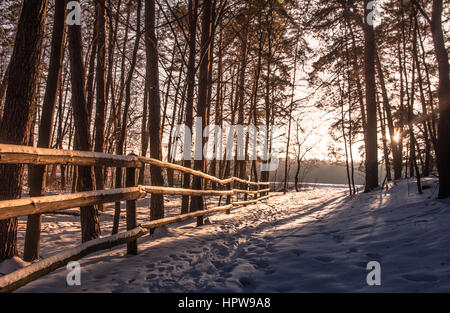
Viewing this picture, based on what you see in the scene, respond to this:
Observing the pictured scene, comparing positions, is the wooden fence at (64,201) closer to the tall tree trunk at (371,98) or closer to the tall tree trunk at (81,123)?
the tall tree trunk at (81,123)

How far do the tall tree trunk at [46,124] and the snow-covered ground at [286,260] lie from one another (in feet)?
3.54

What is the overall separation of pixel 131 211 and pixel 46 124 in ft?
13.7

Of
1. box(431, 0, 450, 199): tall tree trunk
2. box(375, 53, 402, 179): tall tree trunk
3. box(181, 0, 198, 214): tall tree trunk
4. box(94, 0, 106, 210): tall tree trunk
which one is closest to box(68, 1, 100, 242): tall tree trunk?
box(181, 0, 198, 214): tall tree trunk

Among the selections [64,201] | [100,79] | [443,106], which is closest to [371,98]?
[443,106]

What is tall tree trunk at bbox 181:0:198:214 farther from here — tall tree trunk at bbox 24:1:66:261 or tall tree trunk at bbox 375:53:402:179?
tall tree trunk at bbox 375:53:402:179

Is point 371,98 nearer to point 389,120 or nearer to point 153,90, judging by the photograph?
point 389,120

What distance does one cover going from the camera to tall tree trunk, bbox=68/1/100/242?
4.71m

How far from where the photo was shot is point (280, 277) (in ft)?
9.13

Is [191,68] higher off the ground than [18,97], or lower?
higher

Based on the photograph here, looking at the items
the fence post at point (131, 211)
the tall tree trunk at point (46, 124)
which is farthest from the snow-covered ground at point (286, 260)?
the tall tree trunk at point (46, 124)

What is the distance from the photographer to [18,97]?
3.76 metres

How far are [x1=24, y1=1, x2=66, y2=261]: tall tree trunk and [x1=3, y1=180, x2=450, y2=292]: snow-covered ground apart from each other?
3.54 feet
